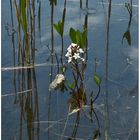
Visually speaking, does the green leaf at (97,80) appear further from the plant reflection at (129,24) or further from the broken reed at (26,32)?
the plant reflection at (129,24)

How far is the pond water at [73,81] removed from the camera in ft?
6.88

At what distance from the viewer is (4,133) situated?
6.78ft

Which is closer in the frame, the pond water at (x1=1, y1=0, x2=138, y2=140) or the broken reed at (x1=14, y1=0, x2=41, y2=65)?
the pond water at (x1=1, y1=0, x2=138, y2=140)

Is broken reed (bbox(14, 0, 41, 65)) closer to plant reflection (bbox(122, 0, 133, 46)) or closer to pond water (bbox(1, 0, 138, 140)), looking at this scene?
pond water (bbox(1, 0, 138, 140))

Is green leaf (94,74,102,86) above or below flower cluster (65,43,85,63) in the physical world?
below

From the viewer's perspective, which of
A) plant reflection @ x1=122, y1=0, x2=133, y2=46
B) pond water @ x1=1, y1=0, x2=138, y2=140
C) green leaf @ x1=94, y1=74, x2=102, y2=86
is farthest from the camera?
plant reflection @ x1=122, y1=0, x2=133, y2=46

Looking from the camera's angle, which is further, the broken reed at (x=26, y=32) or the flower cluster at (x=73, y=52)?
the broken reed at (x=26, y=32)

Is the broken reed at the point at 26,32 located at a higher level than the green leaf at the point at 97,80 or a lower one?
higher

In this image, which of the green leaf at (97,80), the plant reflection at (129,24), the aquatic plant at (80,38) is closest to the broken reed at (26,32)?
the aquatic plant at (80,38)

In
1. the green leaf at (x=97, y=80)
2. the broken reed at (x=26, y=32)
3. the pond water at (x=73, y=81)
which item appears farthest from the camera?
the broken reed at (x=26, y=32)

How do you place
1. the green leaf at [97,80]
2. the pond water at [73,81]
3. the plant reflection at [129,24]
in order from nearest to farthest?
the pond water at [73,81]
the green leaf at [97,80]
the plant reflection at [129,24]

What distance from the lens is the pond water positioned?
6.88ft

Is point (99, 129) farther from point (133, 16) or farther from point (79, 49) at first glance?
point (133, 16)

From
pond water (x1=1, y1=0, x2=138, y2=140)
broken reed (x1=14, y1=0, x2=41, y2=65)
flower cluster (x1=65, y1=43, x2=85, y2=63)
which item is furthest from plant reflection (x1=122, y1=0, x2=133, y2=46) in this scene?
flower cluster (x1=65, y1=43, x2=85, y2=63)
